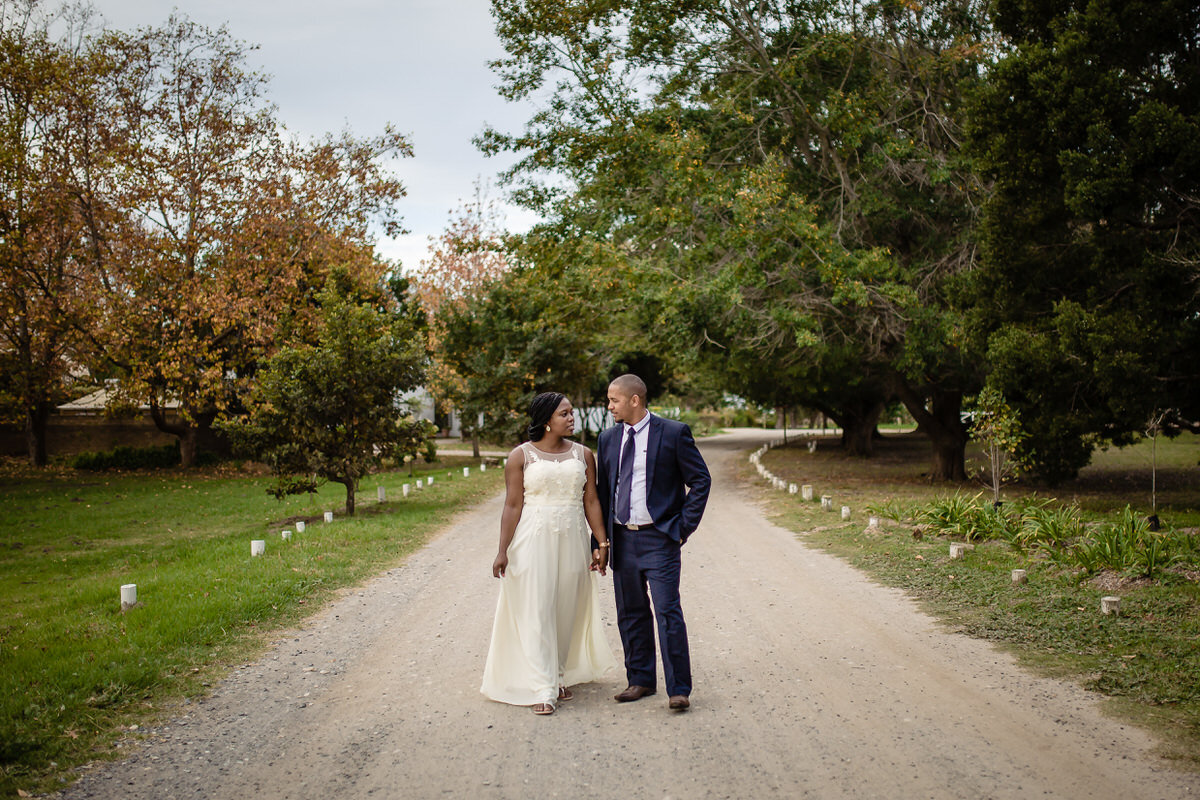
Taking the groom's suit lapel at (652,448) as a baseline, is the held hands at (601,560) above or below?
below

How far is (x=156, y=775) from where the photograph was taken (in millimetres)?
4660

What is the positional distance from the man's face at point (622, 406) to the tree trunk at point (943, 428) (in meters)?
18.7

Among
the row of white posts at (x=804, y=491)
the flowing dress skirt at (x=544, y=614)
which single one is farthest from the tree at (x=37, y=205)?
the flowing dress skirt at (x=544, y=614)

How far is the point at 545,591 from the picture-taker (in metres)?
5.80

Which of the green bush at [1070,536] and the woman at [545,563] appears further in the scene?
the green bush at [1070,536]

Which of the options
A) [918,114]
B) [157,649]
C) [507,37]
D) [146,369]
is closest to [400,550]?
[157,649]

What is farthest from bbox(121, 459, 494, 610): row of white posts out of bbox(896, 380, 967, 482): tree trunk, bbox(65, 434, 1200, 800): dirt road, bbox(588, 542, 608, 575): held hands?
bbox(896, 380, 967, 482): tree trunk

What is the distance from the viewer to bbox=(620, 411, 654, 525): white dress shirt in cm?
578

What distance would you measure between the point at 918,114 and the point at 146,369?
21.2 m

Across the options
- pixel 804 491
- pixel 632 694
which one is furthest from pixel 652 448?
pixel 804 491

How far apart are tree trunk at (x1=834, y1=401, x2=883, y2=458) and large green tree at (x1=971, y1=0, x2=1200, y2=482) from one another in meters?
20.3

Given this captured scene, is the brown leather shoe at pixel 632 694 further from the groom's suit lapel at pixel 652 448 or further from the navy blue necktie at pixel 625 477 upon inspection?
Answer: the groom's suit lapel at pixel 652 448

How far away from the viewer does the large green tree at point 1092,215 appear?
1300 centimetres

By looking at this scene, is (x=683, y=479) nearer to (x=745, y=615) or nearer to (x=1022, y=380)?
(x=745, y=615)
